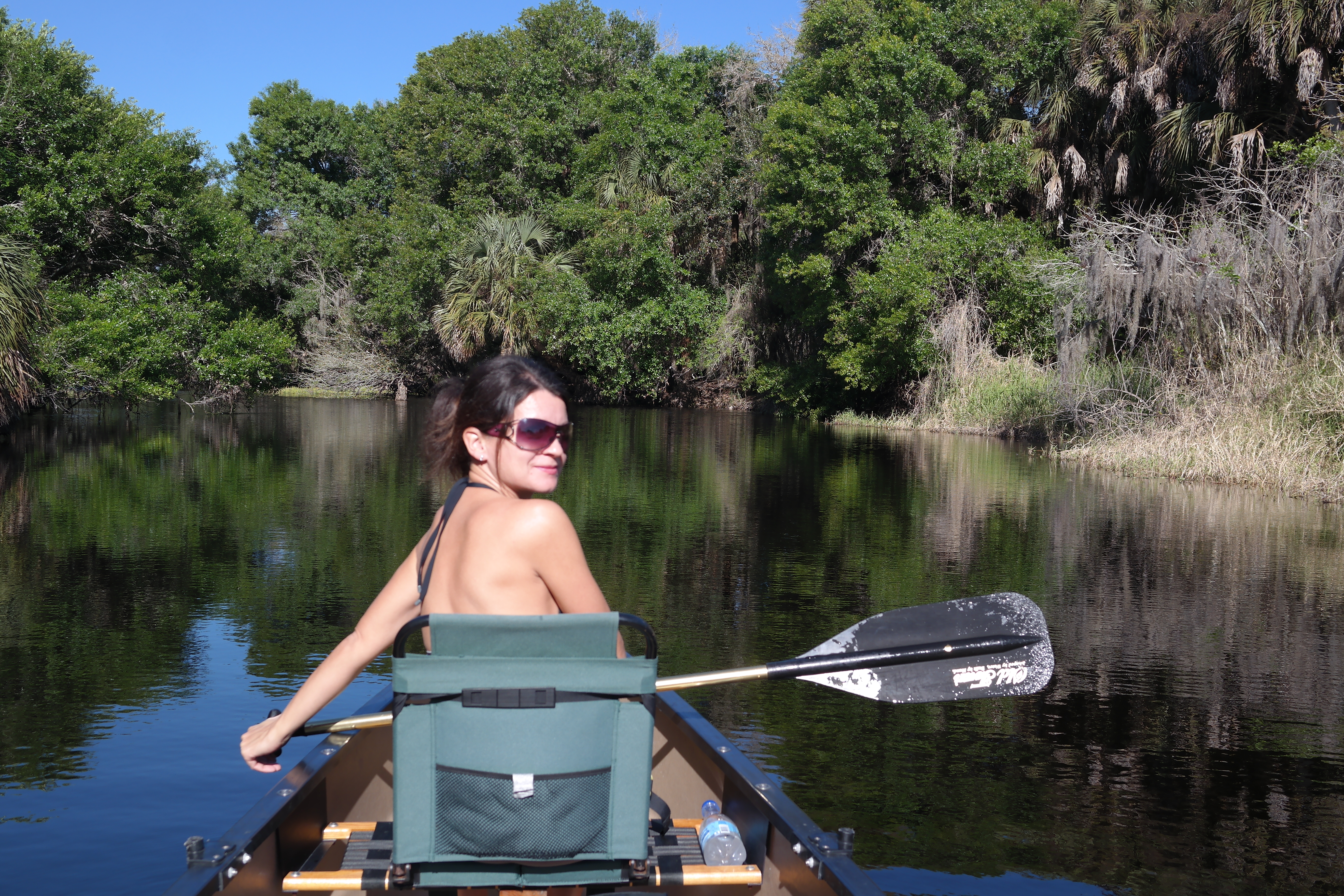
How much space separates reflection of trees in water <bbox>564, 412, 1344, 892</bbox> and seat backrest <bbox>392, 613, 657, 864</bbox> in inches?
82.7

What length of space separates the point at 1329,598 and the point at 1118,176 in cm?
1848

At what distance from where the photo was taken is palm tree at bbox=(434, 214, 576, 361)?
3569 centimetres

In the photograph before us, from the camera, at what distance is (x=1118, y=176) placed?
25.0 meters

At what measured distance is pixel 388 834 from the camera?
11.1 feet

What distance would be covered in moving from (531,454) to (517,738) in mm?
721

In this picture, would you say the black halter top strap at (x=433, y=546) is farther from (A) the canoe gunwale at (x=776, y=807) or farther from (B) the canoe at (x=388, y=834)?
(A) the canoe gunwale at (x=776, y=807)

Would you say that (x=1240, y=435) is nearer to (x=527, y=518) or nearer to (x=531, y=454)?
(x=531, y=454)

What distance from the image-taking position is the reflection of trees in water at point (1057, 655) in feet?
14.7

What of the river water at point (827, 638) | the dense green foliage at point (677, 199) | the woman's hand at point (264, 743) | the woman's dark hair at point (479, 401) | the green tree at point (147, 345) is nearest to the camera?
the woman's dark hair at point (479, 401)

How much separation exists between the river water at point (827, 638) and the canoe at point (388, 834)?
79 centimetres

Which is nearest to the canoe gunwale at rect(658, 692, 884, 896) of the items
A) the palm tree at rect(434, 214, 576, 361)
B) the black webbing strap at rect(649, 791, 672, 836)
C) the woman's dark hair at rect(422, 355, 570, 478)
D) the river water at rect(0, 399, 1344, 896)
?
the black webbing strap at rect(649, 791, 672, 836)

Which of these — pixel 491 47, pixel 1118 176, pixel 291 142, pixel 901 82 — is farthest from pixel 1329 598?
pixel 291 142

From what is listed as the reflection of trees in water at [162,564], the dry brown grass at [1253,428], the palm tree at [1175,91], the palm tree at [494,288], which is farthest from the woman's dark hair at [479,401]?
the palm tree at [494,288]

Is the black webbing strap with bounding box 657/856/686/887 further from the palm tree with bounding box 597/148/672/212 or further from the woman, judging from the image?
the palm tree with bounding box 597/148/672/212
